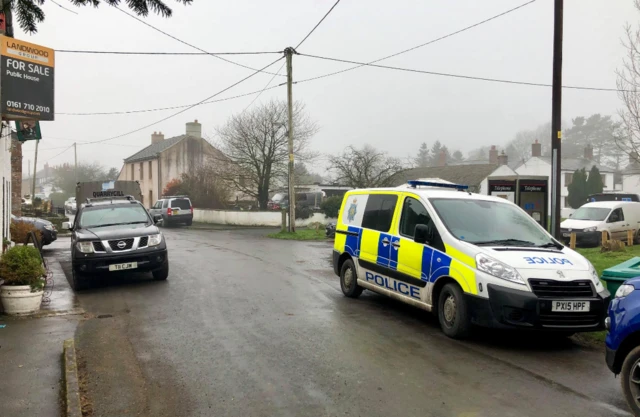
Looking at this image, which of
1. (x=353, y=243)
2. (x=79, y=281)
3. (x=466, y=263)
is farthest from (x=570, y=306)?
(x=79, y=281)

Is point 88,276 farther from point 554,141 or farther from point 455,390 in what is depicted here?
point 554,141

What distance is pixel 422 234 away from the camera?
716 cm

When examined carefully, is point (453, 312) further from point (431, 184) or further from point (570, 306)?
→ point (431, 184)

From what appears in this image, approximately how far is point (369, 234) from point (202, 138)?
45712 millimetres

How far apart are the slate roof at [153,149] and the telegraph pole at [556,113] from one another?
43376 millimetres

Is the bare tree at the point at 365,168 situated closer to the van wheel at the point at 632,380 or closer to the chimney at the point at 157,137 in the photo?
the van wheel at the point at 632,380

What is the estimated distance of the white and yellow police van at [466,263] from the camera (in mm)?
6094

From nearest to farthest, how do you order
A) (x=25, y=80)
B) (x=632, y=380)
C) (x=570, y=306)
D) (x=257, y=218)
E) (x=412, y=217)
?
1. (x=632, y=380)
2. (x=570, y=306)
3. (x=412, y=217)
4. (x=25, y=80)
5. (x=257, y=218)

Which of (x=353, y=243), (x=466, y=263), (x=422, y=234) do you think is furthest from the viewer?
(x=353, y=243)

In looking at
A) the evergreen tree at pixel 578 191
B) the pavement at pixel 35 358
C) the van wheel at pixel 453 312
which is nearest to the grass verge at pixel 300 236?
the pavement at pixel 35 358

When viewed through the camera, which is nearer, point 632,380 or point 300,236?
point 632,380

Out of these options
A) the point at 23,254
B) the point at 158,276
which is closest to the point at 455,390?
the point at 23,254

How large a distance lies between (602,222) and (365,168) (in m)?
12.4

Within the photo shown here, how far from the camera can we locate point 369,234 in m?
8.78
